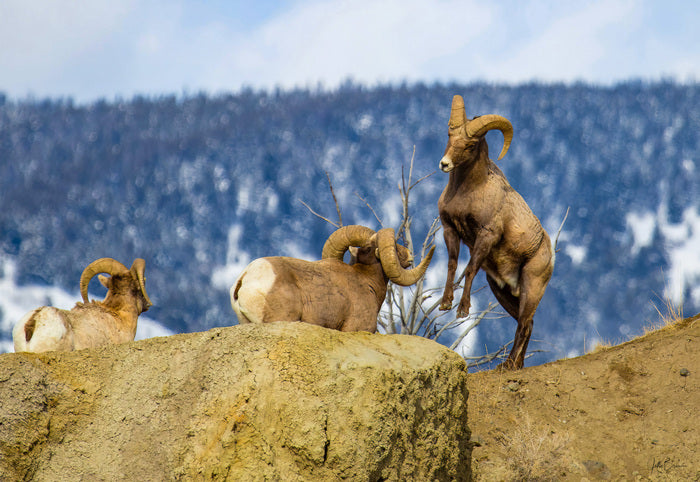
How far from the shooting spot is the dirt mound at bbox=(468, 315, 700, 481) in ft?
25.7

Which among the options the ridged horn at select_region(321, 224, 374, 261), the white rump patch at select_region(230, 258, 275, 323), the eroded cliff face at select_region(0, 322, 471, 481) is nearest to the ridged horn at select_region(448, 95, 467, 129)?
the ridged horn at select_region(321, 224, 374, 261)

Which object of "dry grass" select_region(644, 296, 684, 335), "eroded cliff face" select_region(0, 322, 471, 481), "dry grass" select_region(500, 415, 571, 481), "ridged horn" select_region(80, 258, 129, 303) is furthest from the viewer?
"dry grass" select_region(644, 296, 684, 335)

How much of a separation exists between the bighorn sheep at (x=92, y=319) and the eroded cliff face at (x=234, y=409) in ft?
6.63

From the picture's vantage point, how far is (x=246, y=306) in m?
6.79

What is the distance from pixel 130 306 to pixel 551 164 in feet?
144

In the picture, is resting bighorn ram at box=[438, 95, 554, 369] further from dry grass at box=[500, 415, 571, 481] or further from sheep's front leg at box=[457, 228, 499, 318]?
dry grass at box=[500, 415, 571, 481]

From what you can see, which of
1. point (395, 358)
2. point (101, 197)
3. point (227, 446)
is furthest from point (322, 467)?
point (101, 197)

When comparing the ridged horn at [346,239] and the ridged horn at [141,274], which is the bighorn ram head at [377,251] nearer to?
the ridged horn at [346,239]

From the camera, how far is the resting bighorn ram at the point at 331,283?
22.2 ft

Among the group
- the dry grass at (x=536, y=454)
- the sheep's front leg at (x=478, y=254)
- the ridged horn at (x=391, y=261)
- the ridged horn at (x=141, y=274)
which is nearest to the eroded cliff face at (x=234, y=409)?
the ridged horn at (x=391, y=261)

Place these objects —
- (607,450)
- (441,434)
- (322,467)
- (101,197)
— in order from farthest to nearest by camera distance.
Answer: (101,197), (607,450), (441,434), (322,467)

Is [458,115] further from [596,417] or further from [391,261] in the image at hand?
[596,417]

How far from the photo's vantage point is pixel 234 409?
5.19m

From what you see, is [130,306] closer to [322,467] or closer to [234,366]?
[234,366]
